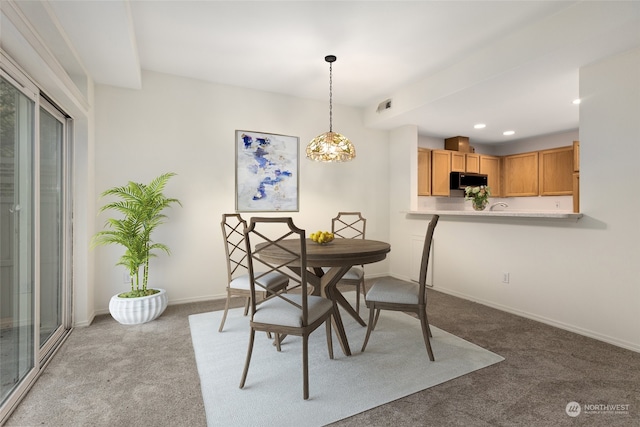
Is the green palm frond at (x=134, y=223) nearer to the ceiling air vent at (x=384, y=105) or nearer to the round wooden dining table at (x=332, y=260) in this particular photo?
the round wooden dining table at (x=332, y=260)


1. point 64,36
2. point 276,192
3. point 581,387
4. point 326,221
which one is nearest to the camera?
point 581,387

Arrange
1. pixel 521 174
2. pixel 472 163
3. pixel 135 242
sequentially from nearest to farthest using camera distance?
1. pixel 135 242
2. pixel 472 163
3. pixel 521 174

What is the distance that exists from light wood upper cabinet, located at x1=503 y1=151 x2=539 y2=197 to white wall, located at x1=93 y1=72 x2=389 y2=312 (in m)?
3.97

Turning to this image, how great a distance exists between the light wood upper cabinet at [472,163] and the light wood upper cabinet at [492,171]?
0.07 m

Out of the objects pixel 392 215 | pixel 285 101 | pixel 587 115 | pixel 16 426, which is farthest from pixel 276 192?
pixel 587 115

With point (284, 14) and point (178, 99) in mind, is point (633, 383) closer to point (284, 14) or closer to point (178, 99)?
point (284, 14)

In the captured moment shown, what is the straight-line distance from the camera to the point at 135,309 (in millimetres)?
2848

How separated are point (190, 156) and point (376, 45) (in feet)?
7.80

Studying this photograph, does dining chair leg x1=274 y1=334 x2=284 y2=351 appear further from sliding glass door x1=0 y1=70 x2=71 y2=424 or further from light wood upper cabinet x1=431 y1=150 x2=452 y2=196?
light wood upper cabinet x1=431 y1=150 x2=452 y2=196

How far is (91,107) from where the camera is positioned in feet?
10.1

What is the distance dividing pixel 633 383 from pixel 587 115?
2087 millimetres

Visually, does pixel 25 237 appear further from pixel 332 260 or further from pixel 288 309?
pixel 332 260

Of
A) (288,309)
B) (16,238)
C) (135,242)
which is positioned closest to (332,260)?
(288,309)

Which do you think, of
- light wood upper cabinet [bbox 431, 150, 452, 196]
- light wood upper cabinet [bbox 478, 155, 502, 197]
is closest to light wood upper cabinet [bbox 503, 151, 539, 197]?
light wood upper cabinet [bbox 478, 155, 502, 197]
